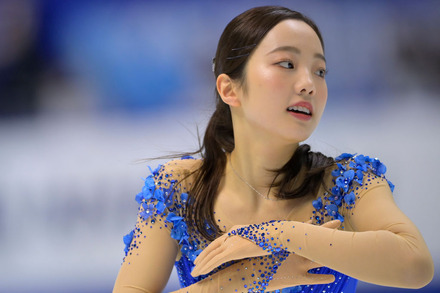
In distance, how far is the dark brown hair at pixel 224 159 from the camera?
2227mm

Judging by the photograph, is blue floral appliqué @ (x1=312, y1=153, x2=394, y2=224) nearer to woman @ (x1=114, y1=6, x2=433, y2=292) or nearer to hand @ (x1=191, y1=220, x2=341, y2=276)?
woman @ (x1=114, y1=6, x2=433, y2=292)

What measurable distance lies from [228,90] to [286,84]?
1.02 feet

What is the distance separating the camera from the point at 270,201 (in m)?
2.31

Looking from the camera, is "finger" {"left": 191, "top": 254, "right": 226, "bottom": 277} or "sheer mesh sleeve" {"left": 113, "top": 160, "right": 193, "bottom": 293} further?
"sheer mesh sleeve" {"left": 113, "top": 160, "right": 193, "bottom": 293}

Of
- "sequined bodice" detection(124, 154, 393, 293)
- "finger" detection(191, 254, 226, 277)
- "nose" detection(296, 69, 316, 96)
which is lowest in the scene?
"finger" detection(191, 254, 226, 277)

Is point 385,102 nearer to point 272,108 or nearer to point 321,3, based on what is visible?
point 321,3

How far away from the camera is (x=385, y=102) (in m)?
3.66

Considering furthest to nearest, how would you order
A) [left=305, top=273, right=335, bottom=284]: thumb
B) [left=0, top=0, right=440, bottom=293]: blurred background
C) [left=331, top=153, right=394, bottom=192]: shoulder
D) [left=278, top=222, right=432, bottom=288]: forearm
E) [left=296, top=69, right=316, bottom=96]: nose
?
[left=0, top=0, right=440, bottom=293]: blurred background → [left=331, top=153, right=394, bottom=192]: shoulder → [left=296, top=69, right=316, bottom=96]: nose → [left=305, top=273, right=335, bottom=284]: thumb → [left=278, top=222, right=432, bottom=288]: forearm

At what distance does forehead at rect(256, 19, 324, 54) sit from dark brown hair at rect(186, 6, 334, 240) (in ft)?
0.09

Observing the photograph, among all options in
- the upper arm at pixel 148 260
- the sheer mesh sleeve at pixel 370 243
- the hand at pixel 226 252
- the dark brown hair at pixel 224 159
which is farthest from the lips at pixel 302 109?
the upper arm at pixel 148 260

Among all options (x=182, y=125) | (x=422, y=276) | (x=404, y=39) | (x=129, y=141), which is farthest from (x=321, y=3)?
(x=422, y=276)

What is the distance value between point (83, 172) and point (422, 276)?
2445 millimetres

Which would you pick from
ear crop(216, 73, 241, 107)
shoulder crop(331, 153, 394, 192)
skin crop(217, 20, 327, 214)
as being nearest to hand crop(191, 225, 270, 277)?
skin crop(217, 20, 327, 214)

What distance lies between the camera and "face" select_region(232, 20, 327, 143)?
208 centimetres
